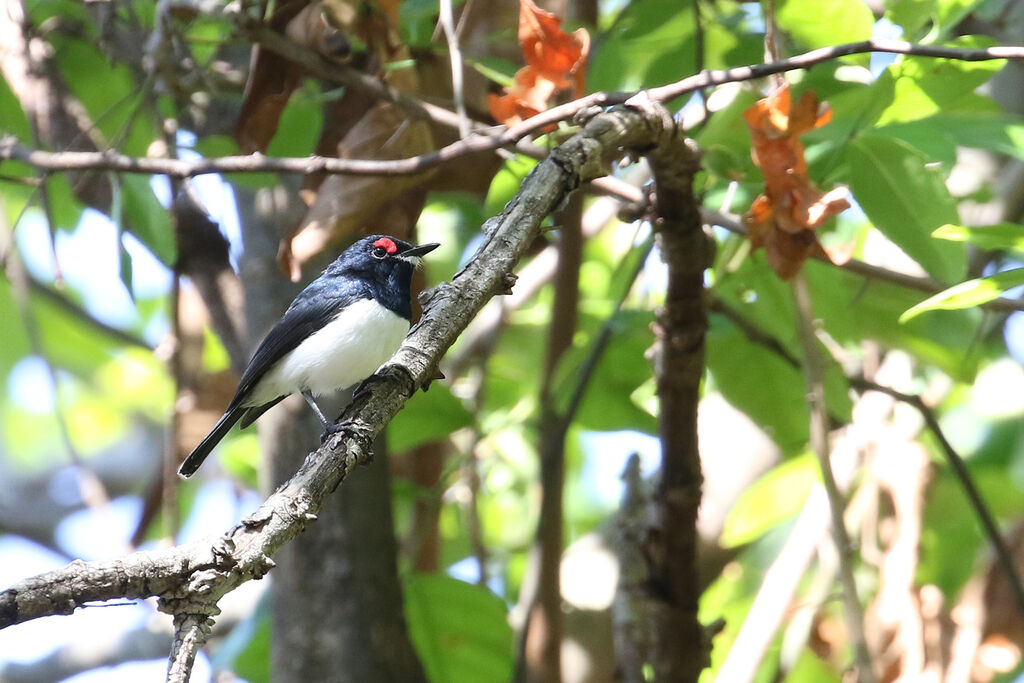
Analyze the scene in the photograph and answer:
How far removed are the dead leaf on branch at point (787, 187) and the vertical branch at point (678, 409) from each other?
146 mm

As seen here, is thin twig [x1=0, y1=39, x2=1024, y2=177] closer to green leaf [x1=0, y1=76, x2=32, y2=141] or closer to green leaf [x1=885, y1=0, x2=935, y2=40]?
green leaf [x1=885, y1=0, x2=935, y2=40]

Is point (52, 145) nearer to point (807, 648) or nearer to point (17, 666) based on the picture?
point (17, 666)

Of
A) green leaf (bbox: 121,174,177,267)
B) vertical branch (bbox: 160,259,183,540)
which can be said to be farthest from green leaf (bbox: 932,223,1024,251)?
vertical branch (bbox: 160,259,183,540)

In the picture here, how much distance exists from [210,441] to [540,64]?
1614 mm

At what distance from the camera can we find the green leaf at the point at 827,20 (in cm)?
233

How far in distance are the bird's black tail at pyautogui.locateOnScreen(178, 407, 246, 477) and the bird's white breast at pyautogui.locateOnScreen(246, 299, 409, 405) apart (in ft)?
0.33

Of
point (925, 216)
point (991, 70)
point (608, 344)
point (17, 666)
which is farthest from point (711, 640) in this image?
point (17, 666)

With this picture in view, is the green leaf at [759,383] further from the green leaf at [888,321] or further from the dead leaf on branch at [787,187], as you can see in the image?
the dead leaf on branch at [787,187]

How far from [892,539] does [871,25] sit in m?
2.06

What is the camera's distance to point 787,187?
211cm

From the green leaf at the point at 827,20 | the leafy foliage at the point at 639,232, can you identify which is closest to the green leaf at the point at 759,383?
the leafy foliage at the point at 639,232

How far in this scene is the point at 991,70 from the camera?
2.28 metres

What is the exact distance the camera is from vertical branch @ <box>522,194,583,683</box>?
3236 millimetres

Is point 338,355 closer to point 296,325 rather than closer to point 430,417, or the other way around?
point 296,325
